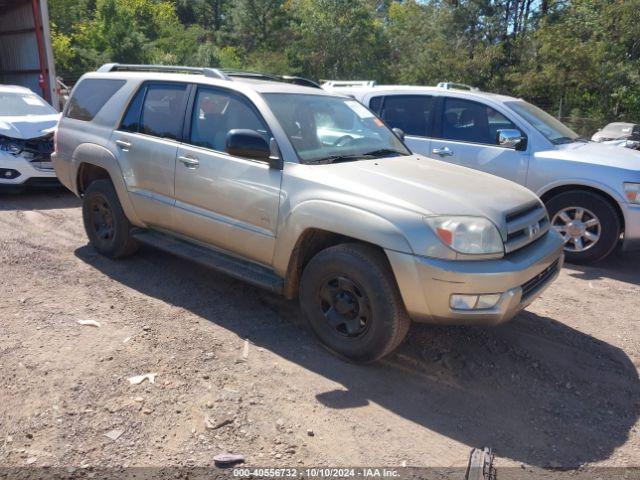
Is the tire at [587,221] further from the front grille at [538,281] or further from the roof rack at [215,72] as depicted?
the roof rack at [215,72]

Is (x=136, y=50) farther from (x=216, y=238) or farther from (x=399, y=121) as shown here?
(x=216, y=238)

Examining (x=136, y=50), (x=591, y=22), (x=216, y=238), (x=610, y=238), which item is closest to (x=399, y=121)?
(x=610, y=238)

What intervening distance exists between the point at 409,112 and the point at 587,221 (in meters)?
2.51

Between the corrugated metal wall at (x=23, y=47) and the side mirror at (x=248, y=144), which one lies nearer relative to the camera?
the side mirror at (x=248, y=144)

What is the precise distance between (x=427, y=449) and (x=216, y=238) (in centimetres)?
228

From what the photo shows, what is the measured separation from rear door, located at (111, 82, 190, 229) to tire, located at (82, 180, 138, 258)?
37cm

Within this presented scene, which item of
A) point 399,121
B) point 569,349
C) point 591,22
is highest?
point 591,22

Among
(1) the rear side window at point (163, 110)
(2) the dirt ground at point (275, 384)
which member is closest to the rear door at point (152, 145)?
(1) the rear side window at point (163, 110)

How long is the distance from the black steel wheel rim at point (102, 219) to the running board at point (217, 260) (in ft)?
1.49

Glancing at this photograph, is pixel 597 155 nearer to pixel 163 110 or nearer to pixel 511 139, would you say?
pixel 511 139

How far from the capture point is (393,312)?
11.3ft

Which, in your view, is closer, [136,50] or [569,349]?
[569,349]

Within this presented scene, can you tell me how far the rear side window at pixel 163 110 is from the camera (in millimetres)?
4762

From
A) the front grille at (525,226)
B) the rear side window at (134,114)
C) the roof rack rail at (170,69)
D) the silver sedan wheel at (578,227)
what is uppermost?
the roof rack rail at (170,69)
